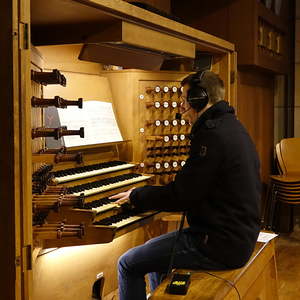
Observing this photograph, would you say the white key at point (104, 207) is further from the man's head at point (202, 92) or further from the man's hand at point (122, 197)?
the man's head at point (202, 92)

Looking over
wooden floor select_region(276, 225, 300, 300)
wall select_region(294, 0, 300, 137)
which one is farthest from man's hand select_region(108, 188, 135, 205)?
wall select_region(294, 0, 300, 137)

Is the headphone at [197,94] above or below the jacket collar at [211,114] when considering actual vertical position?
above

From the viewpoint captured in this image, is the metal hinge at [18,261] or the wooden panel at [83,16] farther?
the wooden panel at [83,16]

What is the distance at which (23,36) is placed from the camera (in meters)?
2.04

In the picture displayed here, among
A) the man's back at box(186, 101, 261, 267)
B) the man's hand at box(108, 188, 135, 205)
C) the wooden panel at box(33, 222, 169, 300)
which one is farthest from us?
the wooden panel at box(33, 222, 169, 300)

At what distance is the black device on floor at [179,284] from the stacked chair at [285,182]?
10.4 ft

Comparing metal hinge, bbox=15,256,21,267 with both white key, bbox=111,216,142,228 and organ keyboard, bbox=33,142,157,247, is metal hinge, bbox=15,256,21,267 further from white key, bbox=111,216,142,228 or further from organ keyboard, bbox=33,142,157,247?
white key, bbox=111,216,142,228

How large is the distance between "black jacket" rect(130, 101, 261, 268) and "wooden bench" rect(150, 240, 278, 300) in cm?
10

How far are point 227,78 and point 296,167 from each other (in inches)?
73.0

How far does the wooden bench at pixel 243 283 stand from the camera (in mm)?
2396

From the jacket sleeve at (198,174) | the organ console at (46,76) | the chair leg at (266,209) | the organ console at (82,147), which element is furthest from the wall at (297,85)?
the organ console at (46,76)

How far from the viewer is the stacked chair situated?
5.52m

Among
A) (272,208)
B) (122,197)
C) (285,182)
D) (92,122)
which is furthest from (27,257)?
(272,208)

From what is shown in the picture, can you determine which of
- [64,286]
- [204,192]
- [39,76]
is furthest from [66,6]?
[64,286]
